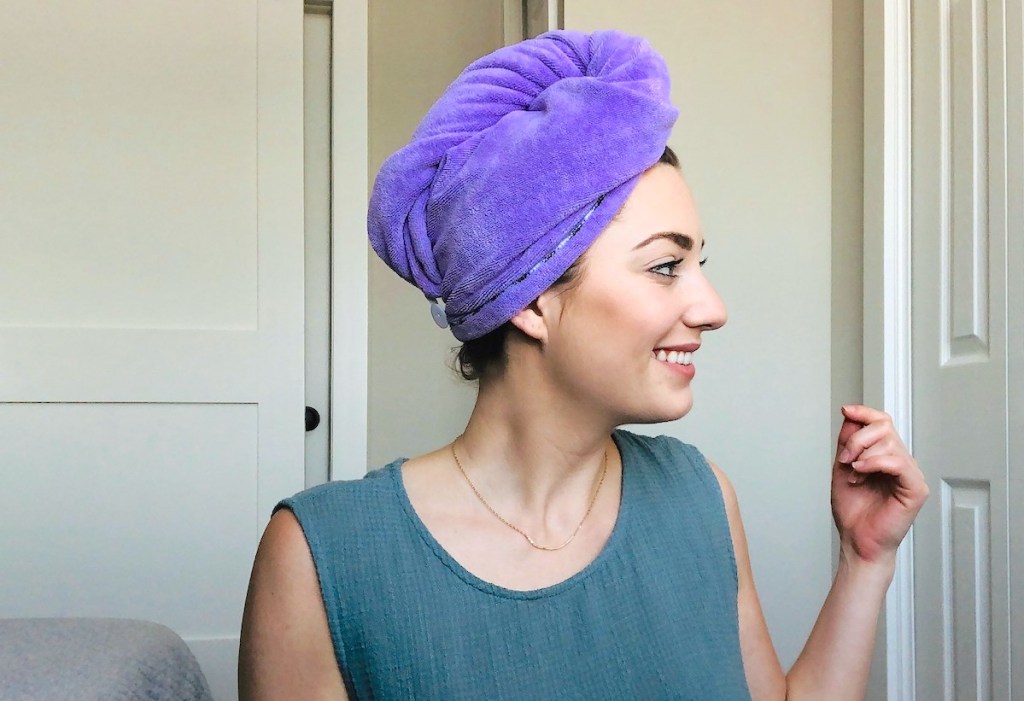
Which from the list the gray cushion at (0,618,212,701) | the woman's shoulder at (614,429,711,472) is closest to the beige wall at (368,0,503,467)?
the gray cushion at (0,618,212,701)

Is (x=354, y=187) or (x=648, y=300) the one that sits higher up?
(x=354, y=187)

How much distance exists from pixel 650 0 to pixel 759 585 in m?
1.20

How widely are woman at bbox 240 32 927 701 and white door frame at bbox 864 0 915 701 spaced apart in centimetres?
86

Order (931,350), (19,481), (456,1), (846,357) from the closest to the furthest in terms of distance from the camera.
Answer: (931,350) < (846,357) < (19,481) < (456,1)

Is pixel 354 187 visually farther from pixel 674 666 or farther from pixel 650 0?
pixel 674 666

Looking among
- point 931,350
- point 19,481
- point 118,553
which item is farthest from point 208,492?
point 931,350

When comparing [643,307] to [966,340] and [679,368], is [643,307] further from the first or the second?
[966,340]

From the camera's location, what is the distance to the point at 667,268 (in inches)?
37.0

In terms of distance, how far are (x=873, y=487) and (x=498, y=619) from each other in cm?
39

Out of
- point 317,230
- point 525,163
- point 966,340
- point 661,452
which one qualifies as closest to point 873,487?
point 661,452

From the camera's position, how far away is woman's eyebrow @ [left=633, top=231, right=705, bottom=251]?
3.04 feet

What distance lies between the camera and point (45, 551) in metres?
2.34

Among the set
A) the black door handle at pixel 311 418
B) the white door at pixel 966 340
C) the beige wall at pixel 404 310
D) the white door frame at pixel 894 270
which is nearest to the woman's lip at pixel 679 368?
the white door at pixel 966 340

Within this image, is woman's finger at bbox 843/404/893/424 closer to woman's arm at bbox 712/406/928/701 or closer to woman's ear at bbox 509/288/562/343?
woman's arm at bbox 712/406/928/701
